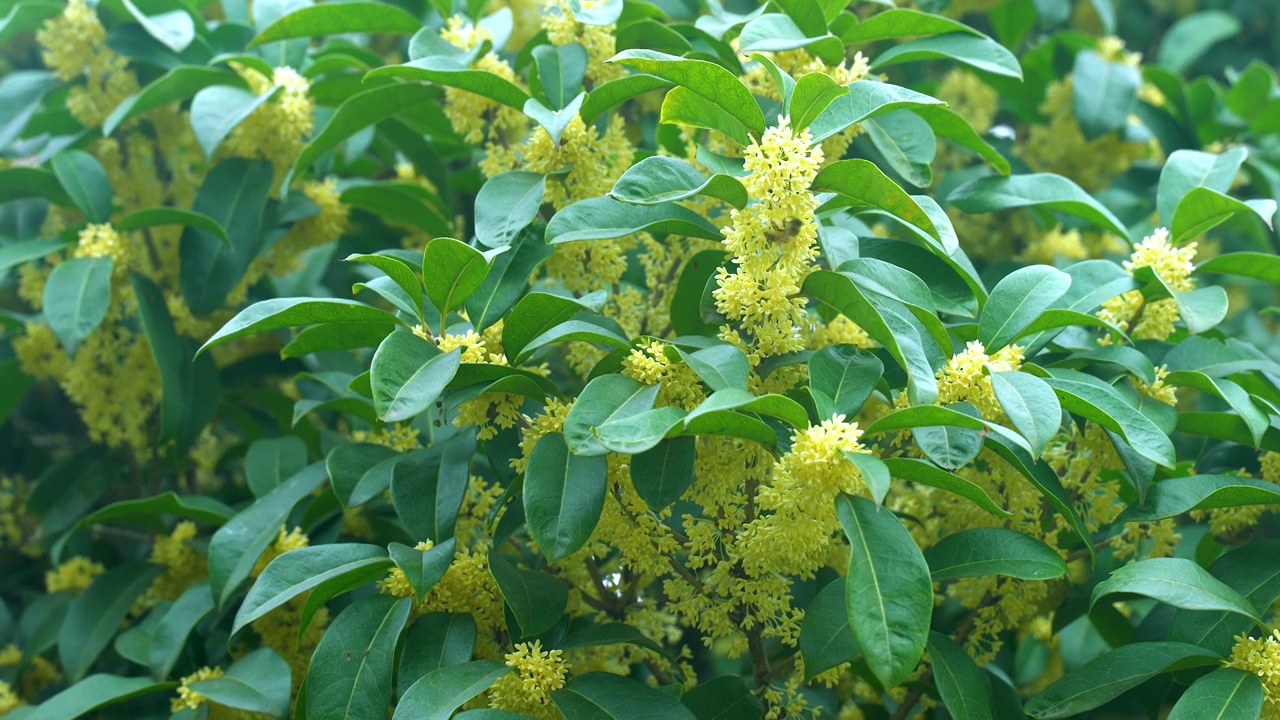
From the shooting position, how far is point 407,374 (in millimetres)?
940

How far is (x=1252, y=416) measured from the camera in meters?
1.05

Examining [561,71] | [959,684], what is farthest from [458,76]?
[959,684]

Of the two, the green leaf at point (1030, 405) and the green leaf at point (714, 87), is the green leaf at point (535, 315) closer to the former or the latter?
the green leaf at point (714, 87)

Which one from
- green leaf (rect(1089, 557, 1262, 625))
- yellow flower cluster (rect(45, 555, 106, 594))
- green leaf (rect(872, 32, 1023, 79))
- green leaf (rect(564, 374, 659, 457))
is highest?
green leaf (rect(872, 32, 1023, 79))

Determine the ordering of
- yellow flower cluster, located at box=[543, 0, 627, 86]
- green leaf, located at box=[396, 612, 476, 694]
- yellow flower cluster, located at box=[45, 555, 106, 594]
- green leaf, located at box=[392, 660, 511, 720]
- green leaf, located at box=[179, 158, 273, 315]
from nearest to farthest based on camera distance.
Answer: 1. green leaf, located at box=[392, 660, 511, 720]
2. green leaf, located at box=[396, 612, 476, 694]
3. yellow flower cluster, located at box=[543, 0, 627, 86]
4. green leaf, located at box=[179, 158, 273, 315]
5. yellow flower cluster, located at box=[45, 555, 106, 594]

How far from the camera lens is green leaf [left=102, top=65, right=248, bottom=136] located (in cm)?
150

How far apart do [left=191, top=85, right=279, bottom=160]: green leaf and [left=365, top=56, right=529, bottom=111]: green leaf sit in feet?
0.96

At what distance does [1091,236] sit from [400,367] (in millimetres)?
1495

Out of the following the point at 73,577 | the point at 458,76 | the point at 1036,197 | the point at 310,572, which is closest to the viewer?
the point at 310,572

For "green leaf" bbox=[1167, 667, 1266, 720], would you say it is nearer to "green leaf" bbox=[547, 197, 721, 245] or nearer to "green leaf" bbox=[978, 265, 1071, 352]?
"green leaf" bbox=[978, 265, 1071, 352]

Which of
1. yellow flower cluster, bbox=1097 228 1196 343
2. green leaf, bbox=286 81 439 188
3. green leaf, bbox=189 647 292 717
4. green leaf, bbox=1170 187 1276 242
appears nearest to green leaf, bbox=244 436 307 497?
green leaf, bbox=189 647 292 717

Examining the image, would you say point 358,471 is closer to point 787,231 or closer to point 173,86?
point 787,231

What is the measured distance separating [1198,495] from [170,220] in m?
1.32

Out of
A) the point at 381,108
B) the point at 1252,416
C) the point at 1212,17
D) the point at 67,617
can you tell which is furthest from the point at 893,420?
the point at 1212,17
